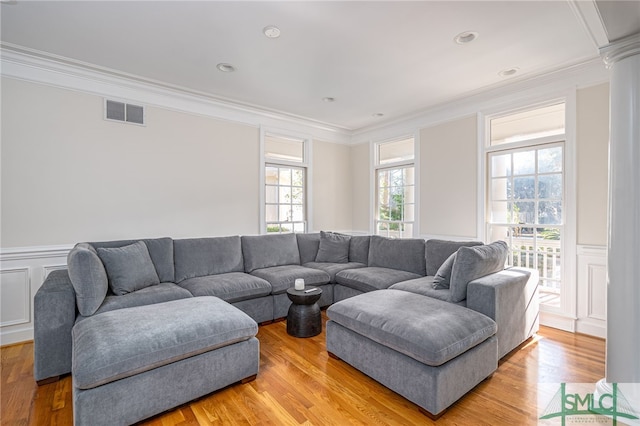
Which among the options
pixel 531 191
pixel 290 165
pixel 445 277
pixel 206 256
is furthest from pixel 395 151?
pixel 206 256

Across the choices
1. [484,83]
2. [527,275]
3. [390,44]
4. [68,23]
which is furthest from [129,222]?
[484,83]

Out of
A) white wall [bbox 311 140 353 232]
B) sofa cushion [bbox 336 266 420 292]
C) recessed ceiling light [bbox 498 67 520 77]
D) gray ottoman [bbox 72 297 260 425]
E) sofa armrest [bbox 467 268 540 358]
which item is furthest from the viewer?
white wall [bbox 311 140 353 232]

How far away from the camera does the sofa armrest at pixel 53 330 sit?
2182mm

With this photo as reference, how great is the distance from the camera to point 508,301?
2510 mm

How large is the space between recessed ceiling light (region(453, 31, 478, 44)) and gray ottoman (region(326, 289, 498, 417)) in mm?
2254

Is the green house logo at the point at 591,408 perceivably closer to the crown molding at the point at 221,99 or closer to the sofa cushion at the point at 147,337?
the sofa cushion at the point at 147,337

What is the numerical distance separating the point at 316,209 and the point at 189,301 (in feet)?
10.2

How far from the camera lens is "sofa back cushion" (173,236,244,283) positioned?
135 inches

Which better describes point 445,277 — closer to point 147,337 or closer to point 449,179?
point 449,179

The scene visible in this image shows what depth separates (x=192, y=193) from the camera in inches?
155

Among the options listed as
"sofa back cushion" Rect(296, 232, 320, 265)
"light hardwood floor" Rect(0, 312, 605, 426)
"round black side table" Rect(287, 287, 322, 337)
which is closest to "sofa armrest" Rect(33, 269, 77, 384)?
"light hardwood floor" Rect(0, 312, 605, 426)

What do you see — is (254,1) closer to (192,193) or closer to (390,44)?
(390,44)

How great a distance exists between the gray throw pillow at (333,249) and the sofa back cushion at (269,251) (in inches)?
14.5

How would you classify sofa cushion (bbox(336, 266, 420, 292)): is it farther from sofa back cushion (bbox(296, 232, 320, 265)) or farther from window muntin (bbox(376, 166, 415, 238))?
window muntin (bbox(376, 166, 415, 238))
